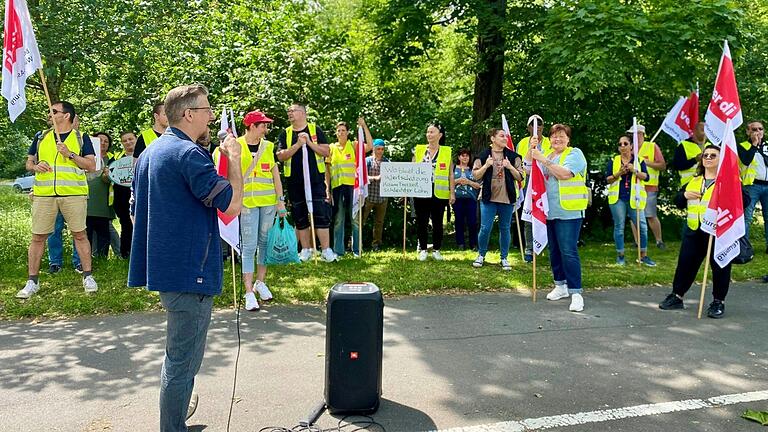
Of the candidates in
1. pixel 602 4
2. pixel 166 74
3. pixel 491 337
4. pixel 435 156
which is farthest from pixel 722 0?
pixel 166 74

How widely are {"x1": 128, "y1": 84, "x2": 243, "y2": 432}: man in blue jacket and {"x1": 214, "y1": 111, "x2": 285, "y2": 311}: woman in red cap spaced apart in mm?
3087

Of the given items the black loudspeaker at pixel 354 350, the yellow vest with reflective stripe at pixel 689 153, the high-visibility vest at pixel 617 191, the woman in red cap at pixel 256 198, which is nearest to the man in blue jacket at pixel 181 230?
the black loudspeaker at pixel 354 350

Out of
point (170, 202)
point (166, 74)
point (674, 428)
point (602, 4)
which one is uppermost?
point (602, 4)

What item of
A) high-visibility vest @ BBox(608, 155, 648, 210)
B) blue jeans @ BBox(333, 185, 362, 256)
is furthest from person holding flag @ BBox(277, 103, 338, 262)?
high-visibility vest @ BBox(608, 155, 648, 210)

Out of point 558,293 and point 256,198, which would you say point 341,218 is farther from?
point 558,293

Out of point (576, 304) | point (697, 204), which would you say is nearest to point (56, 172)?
point (576, 304)

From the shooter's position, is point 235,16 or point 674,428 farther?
point 235,16

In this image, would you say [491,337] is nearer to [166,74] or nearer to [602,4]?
[602,4]

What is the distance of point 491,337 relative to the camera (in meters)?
5.80

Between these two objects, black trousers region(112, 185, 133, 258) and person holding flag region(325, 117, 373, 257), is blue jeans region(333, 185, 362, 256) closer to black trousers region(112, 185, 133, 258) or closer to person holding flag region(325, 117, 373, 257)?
person holding flag region(325, 117, 373, 257)

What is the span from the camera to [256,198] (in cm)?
684

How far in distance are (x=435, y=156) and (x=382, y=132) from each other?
3.17 metres

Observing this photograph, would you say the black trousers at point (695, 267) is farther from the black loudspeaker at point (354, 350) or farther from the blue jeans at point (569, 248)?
the black loudspeaker at point (354, 350)

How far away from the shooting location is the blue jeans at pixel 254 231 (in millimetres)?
6695
